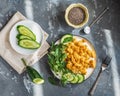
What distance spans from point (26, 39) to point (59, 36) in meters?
0.12

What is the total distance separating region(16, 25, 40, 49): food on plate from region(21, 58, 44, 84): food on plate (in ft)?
0.16

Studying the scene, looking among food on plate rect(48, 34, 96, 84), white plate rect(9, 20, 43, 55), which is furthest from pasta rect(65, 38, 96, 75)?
white plate rect(9, 20, 43, 55)

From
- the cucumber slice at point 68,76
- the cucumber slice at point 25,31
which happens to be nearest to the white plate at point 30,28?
the cucumber slice at point 25,31

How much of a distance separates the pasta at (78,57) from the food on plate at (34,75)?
0.10 m

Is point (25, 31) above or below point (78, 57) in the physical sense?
above

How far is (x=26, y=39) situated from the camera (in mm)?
1361

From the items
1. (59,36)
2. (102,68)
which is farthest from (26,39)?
(102,68)

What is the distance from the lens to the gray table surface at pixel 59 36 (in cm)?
139

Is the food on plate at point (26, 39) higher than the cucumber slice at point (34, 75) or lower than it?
higher

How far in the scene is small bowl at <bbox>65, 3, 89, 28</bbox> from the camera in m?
1.41

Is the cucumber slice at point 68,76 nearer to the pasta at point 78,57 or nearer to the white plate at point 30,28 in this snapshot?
the pasta at point 78,57

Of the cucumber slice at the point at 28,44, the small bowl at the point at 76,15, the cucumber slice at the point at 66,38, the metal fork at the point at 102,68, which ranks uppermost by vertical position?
the small bowl at the point at 76,15

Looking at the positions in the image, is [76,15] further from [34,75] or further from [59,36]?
[34,75]

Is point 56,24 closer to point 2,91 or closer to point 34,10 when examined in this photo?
point 34,10
